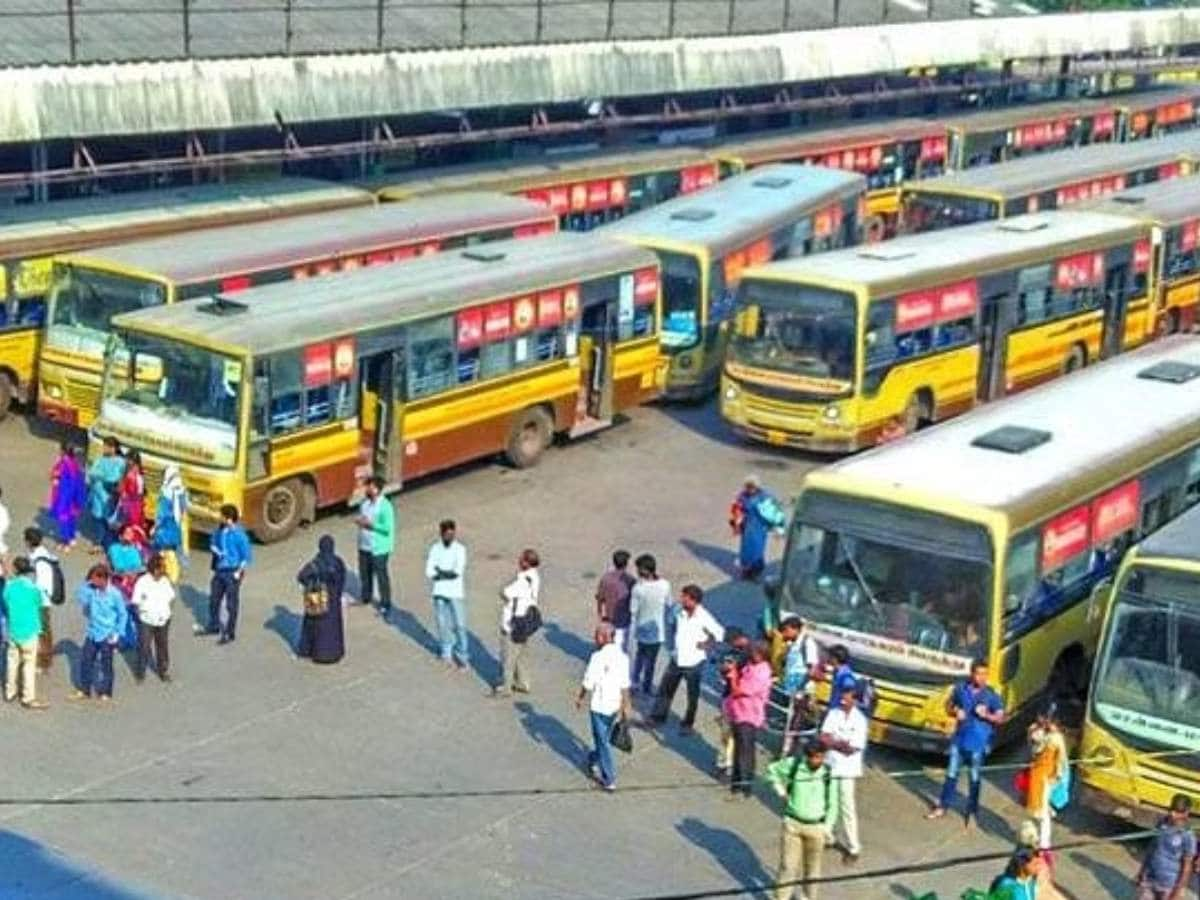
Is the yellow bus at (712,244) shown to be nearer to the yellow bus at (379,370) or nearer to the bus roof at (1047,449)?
the yellow bus at (379,370)

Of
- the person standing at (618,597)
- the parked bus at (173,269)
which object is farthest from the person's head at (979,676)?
the parked bus at (173,269)

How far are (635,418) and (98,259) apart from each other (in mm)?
→ 7672

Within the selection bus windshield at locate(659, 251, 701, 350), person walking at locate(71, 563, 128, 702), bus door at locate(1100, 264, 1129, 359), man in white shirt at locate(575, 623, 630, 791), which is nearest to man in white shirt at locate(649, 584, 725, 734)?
man in white shirt at locate(575, 623, 630, 791)

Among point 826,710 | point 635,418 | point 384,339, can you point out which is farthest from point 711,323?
point 826,710

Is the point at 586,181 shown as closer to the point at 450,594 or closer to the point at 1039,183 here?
the point at 1039,183

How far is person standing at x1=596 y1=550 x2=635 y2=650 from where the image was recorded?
55.5ft

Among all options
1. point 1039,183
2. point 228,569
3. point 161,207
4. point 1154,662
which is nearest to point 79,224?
point 161,207

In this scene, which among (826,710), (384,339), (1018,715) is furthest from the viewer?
(384,339)

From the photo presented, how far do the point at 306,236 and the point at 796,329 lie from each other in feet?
20.9

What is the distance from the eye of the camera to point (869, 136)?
42.0 metres

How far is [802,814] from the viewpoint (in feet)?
43.3

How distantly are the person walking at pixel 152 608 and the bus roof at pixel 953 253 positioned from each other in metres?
10.0

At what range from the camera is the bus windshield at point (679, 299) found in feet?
90.6

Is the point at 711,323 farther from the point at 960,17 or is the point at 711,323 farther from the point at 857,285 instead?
the point at 960,17
